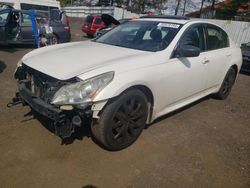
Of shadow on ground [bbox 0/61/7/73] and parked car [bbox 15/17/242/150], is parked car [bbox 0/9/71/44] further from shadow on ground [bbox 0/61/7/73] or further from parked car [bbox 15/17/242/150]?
parked car [bbox 15/17/242/150]

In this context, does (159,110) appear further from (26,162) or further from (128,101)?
(26,162)

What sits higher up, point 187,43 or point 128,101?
point 187,43

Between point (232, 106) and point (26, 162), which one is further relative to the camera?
point (232, 106)

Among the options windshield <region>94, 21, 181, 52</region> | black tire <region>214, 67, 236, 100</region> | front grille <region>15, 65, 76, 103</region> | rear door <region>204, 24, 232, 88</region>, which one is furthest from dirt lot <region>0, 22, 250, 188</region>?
windshield <region>94, 21, 181, 52</region>

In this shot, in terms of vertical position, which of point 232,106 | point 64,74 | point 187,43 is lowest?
point 232,106

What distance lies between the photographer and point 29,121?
11.9ft

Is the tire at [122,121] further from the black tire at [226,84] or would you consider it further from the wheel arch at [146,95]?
the black tire at [226,84]

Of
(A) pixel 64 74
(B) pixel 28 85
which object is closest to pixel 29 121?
(B) pixel 28 85

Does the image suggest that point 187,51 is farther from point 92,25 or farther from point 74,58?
point 92,25

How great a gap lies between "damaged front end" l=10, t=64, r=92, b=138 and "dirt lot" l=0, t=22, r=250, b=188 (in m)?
0.42

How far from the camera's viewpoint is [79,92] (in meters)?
2.57

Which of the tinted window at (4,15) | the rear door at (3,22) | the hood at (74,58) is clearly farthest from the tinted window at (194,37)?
the tinted window at (4,15)

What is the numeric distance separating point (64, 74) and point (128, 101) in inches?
32.3

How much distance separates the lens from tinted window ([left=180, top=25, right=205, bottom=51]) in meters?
3.71
